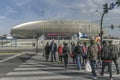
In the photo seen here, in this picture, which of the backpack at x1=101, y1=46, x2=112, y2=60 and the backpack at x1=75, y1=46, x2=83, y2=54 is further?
the backpack at x1=75, y1=46, x2=83, y2=54

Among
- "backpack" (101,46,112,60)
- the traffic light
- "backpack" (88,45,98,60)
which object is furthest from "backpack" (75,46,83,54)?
the traffic light

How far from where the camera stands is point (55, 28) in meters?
157

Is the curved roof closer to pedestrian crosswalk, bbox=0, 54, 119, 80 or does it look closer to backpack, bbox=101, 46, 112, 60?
pedestrian crosswalk, bbox=0, 54, 119, 80

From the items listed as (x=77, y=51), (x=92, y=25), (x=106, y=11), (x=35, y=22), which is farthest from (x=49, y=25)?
(x=77, y=51)

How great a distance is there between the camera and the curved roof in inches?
6152

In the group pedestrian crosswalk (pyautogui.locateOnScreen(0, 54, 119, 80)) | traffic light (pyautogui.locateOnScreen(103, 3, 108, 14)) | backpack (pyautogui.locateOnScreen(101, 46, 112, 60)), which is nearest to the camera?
backpack (pyautogui.locateOnScreen(101, 46, 112, 60))

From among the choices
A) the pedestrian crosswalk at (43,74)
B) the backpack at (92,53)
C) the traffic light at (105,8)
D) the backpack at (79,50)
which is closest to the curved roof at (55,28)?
the traffic light at (105,8)

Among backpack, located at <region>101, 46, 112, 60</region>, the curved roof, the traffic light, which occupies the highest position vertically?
the curved roof

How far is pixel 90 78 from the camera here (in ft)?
47.3

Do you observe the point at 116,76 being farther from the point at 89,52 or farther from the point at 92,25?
the point at 92,25

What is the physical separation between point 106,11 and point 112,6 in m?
1.54

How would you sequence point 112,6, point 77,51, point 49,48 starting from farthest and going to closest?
1. point 112,6
2. point 49,48
3. point 77,51

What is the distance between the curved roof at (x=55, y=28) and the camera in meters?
156

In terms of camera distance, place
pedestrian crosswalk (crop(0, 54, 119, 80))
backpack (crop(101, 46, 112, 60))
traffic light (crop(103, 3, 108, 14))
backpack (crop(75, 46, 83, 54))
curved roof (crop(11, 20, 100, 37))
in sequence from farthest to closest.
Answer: curved roof (crop(11, 20, 100, 37)) → traffic light (crop(103, 3, 108, 14)) → backpack (crop(75, 46, 83, 54)) → pedestrian crosswalk (crop(0, 54, 119, 80)) → backpack (crop(101, 46, 112, 60))
